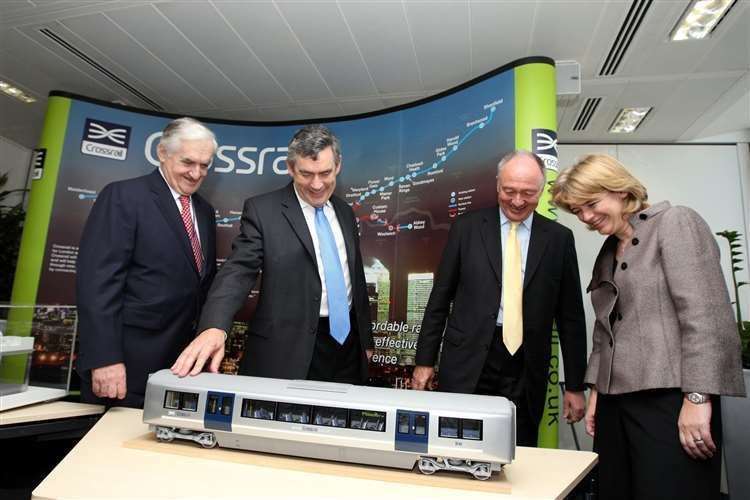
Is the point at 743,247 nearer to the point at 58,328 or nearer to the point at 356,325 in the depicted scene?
the point at 356,325

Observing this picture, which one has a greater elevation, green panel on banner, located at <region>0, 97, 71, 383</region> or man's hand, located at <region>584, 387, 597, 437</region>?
green panel on banner, located at <region>0, 97, 71, 383</region>

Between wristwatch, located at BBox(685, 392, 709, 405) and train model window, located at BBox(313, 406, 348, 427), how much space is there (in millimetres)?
954

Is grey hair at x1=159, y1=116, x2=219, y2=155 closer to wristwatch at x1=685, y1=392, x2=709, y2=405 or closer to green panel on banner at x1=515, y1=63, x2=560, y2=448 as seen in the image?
green panel on banner at x1=515, y1=63, x2=560, y2=448

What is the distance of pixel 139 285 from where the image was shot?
1.73 meters

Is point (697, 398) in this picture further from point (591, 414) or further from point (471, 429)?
point (471, 429)

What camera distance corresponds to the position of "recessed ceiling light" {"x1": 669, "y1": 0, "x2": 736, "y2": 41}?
8.46ft

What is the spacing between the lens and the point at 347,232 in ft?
6.05

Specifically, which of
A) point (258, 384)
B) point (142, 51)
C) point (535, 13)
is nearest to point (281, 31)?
point (142, 51)

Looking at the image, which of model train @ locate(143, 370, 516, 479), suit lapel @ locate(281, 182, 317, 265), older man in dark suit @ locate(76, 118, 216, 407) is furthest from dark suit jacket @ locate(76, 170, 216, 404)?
model train @ locate(143, 370, 516, 479)

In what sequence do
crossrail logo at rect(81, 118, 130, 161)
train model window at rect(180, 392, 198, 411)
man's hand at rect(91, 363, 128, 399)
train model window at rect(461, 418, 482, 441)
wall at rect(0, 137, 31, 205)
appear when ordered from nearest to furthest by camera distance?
train model window at rect(461, 418, 482, 441)
train model window at rect(180, 392, 198, 411)
man's hand at rect(91, 363, 128, 399)
crossrail logo at rect(81, 118, 130, 161)
wall at rect(0, 137, 31, 205)

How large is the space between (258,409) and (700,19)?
10.7 feet

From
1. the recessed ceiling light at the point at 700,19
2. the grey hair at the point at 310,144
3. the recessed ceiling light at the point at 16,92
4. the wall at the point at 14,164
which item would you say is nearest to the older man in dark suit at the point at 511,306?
the grey hair at the point at 310,144

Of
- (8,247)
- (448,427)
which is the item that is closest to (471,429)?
(448,427)

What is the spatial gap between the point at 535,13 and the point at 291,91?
1901 mm
